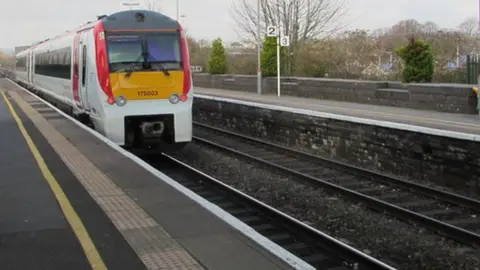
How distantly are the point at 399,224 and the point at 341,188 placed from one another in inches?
69.8

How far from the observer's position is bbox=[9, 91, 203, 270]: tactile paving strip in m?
4.94

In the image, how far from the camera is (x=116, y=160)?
9.98 metres

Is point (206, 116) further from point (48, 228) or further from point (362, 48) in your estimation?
point (48, 228)

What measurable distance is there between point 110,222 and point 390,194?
518 cm

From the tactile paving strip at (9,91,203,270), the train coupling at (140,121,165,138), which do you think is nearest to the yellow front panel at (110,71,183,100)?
the train coupling at (140,121,165,138)

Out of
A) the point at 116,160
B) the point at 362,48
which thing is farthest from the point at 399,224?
the point at 362,48

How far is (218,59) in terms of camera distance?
134ft

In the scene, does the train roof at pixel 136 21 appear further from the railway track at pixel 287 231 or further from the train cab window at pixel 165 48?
the railway track at pixel 287 231

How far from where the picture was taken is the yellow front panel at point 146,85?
1168 centimetres

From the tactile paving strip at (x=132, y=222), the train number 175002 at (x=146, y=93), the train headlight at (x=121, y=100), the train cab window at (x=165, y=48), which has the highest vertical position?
the train cab window at (x=165, y=48)

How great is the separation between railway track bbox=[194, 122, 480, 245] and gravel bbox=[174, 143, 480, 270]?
14cm

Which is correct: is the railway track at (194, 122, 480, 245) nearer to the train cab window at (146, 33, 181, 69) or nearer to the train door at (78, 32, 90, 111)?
the train cab window at (146, 33, 181, 69)

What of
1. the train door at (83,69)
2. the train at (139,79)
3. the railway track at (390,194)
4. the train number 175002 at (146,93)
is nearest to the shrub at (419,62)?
the railway track at (390,194)

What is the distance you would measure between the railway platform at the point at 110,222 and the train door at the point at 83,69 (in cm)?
315
